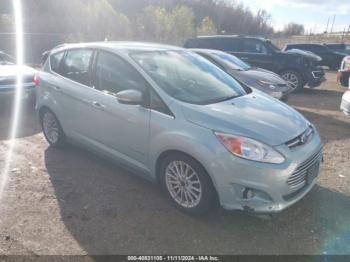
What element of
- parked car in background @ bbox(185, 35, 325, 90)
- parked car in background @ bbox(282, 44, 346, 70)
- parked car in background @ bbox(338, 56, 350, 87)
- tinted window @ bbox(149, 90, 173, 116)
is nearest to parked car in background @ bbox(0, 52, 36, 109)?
tinted window @ bbox(149, 90, 173, 116)

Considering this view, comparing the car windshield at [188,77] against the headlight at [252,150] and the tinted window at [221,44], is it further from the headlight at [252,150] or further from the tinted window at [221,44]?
the tinted window at [221,44]

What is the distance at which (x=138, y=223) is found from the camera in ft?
11.2

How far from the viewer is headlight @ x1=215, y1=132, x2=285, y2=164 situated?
300cm

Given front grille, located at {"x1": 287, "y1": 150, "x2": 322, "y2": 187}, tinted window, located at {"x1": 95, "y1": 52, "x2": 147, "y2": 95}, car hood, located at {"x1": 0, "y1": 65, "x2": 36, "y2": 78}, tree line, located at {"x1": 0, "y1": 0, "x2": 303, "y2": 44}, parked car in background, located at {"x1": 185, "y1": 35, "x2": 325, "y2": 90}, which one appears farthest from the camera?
tree line, located at {"x1": 0, "y1": 0, "x2": 303, "y2": 44}

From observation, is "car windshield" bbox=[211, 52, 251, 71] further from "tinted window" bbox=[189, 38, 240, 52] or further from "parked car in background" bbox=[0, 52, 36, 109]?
"parked car in background" bbox=[0, 52, 36, 109]

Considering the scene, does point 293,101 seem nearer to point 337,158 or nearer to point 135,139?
point 337,158

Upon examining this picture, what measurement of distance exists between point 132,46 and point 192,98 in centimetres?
128

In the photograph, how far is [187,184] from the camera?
341 cm

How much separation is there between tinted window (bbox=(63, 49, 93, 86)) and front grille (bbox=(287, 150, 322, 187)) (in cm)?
277

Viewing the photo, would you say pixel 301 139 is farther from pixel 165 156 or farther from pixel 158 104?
pixel 158 104

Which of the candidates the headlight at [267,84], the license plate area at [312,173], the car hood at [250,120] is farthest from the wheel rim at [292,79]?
the license plate area at [312,173]

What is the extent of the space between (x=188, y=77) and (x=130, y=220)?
1.81 meters

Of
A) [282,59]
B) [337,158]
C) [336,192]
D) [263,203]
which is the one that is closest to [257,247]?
[263,203]

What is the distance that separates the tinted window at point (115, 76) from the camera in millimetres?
3777
